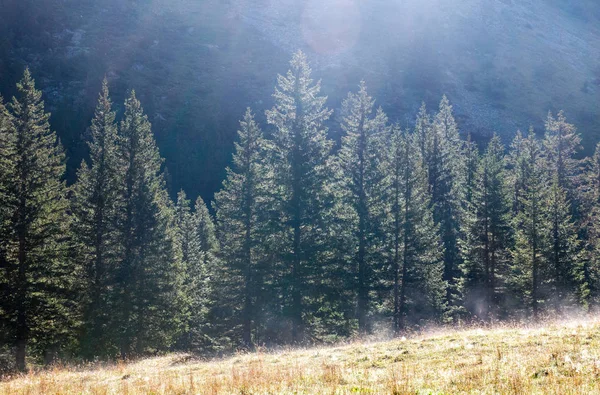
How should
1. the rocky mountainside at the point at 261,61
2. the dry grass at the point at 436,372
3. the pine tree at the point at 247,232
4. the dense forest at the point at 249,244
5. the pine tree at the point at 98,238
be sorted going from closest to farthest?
the dry grass at the point at 436,372 < the dense forest at the point at 249,244 < the pine tree at the point at 98,238 < the pine tree at the point at 247,232 < the rocky mountainside at the point at 261,61

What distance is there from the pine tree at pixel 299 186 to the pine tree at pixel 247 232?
4.03 ft

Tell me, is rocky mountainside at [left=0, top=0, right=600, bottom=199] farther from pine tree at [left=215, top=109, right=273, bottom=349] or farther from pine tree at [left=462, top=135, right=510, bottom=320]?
pine tree at [left=462, top=135, right=510, bottom=320]

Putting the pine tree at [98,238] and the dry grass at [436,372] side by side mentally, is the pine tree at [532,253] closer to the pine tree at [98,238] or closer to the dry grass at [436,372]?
the dry grass at [436,372]

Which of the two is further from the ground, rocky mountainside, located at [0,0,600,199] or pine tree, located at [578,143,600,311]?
rocky mountainside, located at [0,0,600,199]

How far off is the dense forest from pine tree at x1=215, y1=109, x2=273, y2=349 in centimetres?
9

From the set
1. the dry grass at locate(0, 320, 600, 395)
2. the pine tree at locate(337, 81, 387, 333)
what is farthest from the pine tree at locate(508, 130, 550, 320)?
the dry grass at locate(0, 320, 600, 395)

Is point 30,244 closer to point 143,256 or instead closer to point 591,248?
point 143,256

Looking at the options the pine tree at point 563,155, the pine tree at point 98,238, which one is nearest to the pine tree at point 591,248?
the pine tree at point 563,155

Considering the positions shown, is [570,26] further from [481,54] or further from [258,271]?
[258,271]

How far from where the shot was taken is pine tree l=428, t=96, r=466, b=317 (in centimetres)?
3953

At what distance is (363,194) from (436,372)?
20.9 metres

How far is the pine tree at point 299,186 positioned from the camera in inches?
973

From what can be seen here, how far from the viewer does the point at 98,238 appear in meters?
26.4

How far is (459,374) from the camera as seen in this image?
7684 millimetres
